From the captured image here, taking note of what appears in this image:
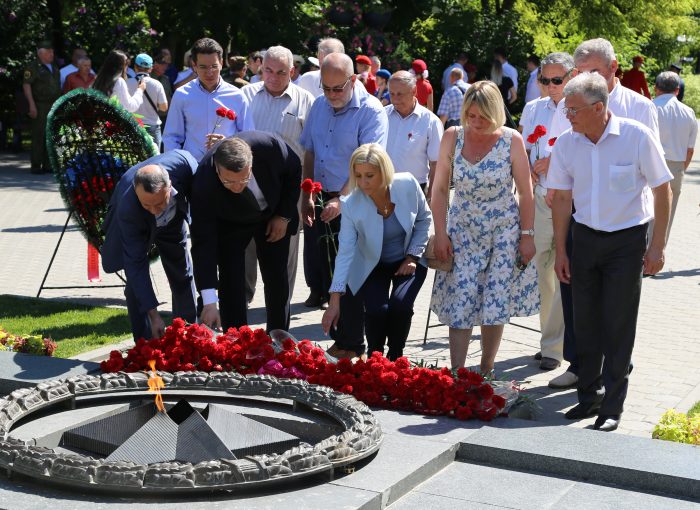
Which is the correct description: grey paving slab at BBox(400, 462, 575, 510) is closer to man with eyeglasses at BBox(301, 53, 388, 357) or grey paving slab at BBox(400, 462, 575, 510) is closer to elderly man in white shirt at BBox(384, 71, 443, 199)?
man with eyeglasses at BBox(301, 53, 388, 357)

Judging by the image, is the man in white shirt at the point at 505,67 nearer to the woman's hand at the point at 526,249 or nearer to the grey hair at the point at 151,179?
the woman's hand at the point at 526,249

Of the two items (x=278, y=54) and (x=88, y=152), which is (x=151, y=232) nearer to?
(x=278, y=54)

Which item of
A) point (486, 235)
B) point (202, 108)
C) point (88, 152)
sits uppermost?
point (202, 108)

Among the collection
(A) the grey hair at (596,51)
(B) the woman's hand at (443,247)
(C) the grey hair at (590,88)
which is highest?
(A) the grey hair at (596,51)

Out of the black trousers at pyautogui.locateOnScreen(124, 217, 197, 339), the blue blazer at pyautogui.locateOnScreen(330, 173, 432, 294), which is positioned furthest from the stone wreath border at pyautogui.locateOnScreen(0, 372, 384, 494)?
the black trousers at pyautogui.locateOnScreen(124, 217, 197, 339)

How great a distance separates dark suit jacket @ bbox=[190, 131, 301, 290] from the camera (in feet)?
22.9

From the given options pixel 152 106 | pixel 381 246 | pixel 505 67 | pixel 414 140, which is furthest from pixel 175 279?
pixel 505 67

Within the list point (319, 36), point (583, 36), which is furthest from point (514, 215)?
point (583, 36)

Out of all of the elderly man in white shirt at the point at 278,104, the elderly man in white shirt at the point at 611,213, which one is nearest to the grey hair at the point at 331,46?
the elderly man in white shirt at the point at 278,104

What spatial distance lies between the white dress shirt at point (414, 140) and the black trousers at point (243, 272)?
216 centimetres

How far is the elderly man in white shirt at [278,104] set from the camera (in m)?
9.04

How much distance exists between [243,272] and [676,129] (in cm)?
635

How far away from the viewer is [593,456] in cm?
509

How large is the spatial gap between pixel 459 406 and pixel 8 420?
2135 millimetres
